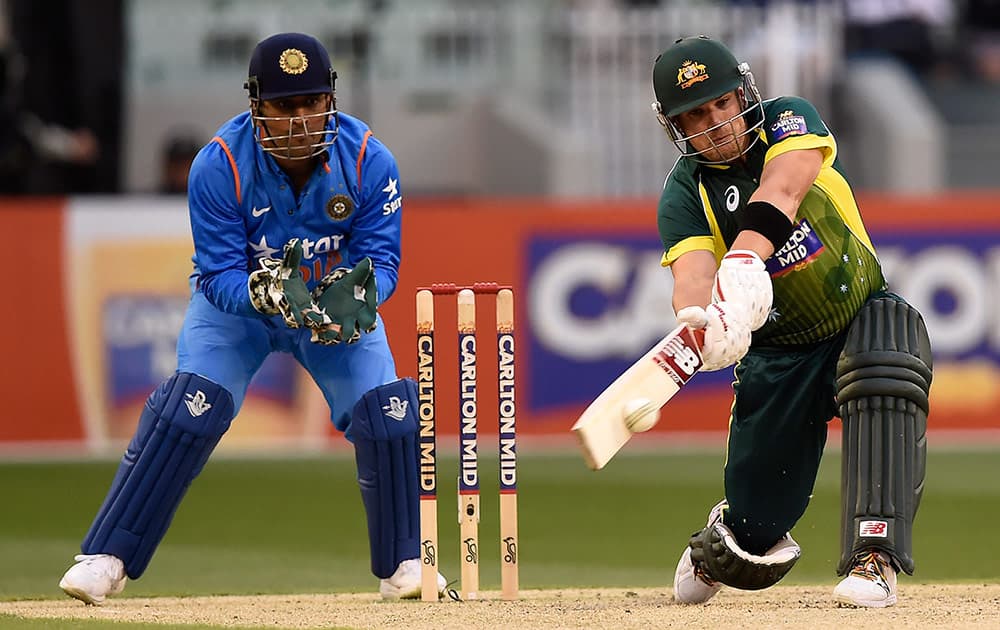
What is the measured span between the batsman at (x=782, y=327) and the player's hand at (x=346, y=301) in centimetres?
97

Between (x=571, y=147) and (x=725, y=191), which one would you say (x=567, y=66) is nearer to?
(x=571, y=147)

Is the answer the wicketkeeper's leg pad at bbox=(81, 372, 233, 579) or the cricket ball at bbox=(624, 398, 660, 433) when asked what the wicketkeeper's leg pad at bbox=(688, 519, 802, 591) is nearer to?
the cricket ball at bbox=(624, 398, 660, 433)

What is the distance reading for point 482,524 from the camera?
29.3 ft

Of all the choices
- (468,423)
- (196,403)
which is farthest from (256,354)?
(468,423)

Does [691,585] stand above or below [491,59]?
below

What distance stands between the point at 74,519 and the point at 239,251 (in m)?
3.54

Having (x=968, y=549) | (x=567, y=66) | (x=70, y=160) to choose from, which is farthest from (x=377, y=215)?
(x=567, y=66)

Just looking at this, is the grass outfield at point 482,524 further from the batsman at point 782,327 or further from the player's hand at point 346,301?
the player's hand at point 346,301

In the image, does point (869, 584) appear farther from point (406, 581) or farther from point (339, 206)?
point (339, 206)

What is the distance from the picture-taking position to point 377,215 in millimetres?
6270

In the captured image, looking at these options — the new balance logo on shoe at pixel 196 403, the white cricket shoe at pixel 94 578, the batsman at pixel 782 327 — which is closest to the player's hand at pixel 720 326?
the batsman at pixel 782 327

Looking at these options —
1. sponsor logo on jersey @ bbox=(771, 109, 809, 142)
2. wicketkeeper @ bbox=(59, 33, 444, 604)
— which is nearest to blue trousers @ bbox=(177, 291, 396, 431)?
wicketkeeper @ bbox=(59, 33, 444, 604)

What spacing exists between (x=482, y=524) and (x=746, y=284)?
383cm

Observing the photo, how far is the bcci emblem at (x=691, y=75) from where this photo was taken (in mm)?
5602
